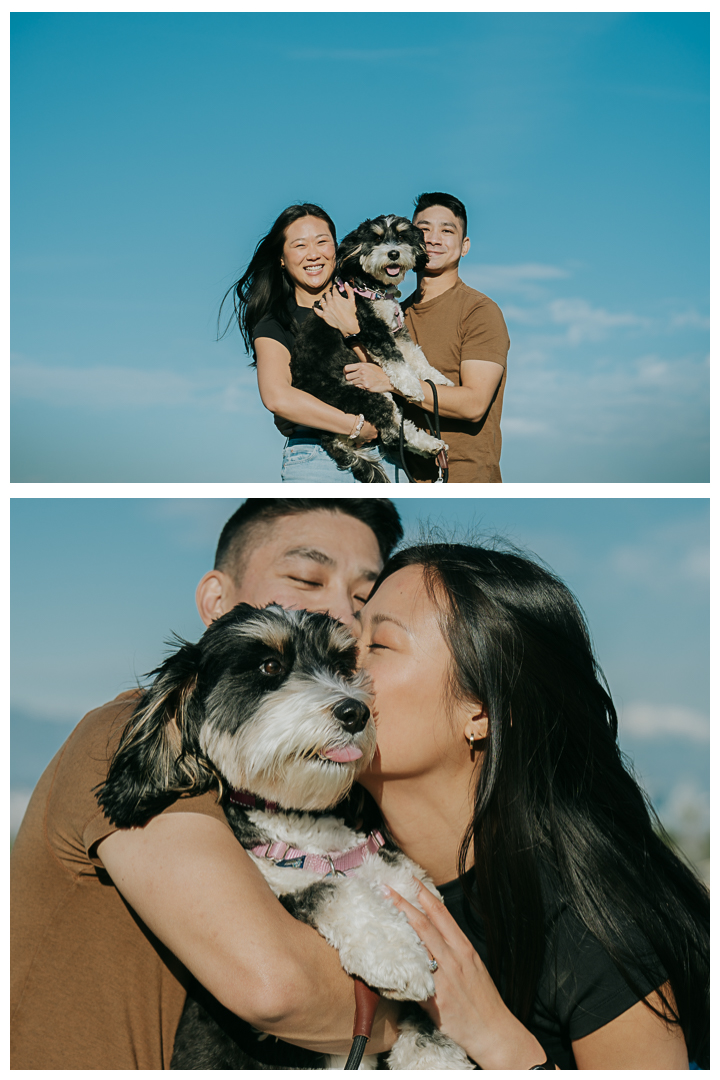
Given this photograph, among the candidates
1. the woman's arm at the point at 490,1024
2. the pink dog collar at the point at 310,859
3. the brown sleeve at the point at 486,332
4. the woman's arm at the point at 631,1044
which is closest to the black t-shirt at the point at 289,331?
the brown sleeve at the point at 486,332

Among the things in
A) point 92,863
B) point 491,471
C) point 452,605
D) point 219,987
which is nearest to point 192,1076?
point 219,987

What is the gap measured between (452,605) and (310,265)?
1802mm

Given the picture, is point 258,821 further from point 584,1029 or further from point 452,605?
point 584,1029

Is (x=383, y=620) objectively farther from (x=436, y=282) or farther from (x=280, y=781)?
(x=436, y=282)

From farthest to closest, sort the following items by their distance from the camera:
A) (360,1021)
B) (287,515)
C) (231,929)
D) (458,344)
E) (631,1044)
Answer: (458,344)
(287,515)
(631,1044)
(360,1021)
(231,929)

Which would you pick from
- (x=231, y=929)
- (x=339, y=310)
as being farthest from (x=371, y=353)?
(x=231, y=929)

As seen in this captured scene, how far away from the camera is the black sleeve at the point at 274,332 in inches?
140

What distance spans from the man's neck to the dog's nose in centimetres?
220

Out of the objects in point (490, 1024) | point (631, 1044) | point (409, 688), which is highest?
point (409, 688)

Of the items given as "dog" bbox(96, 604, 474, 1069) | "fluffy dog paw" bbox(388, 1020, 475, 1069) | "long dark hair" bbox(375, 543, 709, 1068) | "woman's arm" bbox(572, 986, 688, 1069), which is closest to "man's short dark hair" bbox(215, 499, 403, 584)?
"long dark hair" bbox(375, 543, 709, 1068)

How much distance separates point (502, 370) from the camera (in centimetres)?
352

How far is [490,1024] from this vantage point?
2322mm

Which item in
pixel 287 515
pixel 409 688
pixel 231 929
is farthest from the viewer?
pixel 287 515

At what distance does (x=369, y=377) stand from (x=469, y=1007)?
2.59 m
